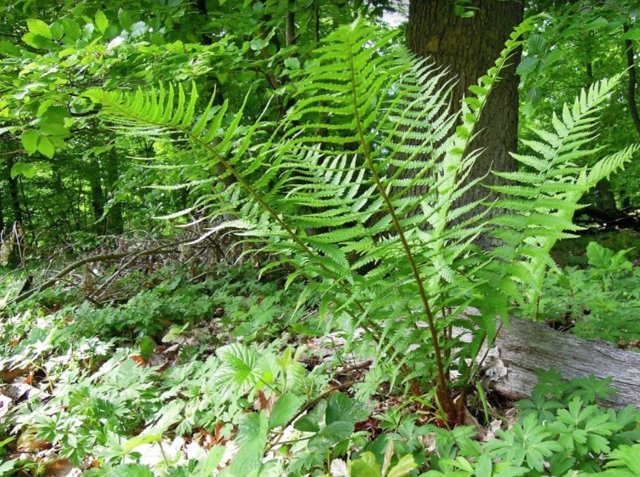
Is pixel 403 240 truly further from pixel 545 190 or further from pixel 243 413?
pixel 243 413

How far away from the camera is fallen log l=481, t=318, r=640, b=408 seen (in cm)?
127

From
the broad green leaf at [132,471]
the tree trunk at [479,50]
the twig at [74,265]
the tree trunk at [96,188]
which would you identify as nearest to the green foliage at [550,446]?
the broad green leaf at [132,471]

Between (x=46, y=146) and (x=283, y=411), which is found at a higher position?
(x=46, y=146)

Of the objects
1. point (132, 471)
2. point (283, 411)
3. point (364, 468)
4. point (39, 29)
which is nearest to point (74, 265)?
point (39, 29)

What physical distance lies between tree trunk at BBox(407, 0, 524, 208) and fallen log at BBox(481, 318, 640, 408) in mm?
1269

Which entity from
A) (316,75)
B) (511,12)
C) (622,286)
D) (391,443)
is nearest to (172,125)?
(316,75)

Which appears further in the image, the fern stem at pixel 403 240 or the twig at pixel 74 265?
the twig at pixel 74 265

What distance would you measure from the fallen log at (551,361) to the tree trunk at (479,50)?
4.16ft

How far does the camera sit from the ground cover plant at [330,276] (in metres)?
0.97

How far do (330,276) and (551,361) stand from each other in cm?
74

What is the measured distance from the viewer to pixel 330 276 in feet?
3.87

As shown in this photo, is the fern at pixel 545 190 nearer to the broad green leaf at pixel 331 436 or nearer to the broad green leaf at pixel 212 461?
the broad green leaf at pixel 331 436

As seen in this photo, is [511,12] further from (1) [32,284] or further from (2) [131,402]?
(1) [32,284]

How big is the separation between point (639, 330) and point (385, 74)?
1.28 meters
